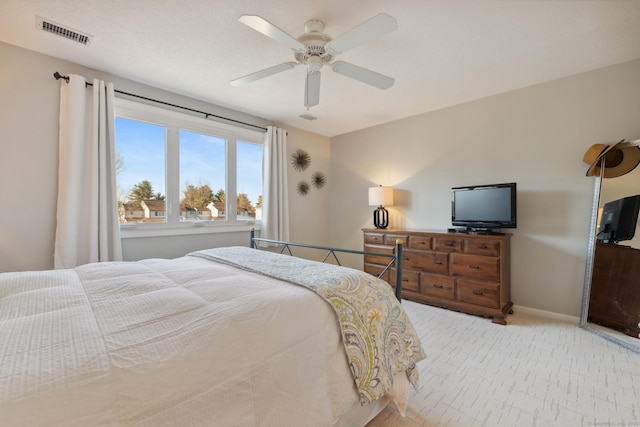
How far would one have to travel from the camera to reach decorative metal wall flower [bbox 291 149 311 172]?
4473mm

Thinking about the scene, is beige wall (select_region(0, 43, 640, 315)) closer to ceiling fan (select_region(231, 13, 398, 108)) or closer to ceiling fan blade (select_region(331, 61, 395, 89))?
ceiling fan (select_region(231, 13, 398, 108))

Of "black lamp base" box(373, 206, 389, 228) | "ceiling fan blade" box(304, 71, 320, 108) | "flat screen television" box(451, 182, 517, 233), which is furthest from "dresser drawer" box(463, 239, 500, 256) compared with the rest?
"ceiling fan blade" box(304, 71, 320, 108)

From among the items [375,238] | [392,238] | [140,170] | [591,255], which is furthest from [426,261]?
[140,170]

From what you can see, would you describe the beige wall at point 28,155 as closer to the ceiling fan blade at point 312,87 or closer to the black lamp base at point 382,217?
the ceiling fan blade at point 312,87

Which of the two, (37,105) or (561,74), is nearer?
(37,105)

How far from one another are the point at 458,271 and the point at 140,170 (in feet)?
12.1

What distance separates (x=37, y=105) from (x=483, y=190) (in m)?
4.44

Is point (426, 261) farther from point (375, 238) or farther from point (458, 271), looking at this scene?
point (375, 238)

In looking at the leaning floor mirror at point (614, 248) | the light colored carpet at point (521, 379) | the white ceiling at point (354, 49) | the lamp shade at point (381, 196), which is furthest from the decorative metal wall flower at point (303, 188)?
the leaning floor mirror at point (614, 248)

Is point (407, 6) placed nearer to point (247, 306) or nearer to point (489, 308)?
point (247, 306)

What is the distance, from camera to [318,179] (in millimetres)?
4867

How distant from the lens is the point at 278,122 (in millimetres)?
4273

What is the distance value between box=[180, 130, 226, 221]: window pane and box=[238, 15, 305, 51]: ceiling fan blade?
2109 mm

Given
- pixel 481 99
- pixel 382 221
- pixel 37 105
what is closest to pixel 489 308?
pixel 382 221
